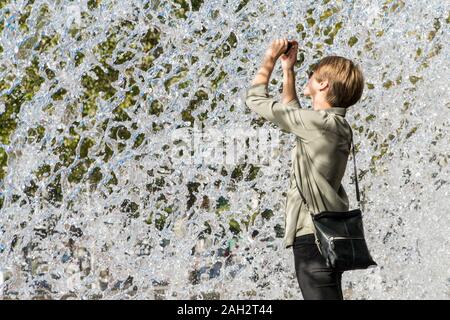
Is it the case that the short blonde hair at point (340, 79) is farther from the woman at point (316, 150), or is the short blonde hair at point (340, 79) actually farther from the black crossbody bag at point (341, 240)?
the black crossbody bag at point (341, 240)

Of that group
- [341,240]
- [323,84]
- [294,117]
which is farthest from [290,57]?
[341,240]

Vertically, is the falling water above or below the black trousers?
above

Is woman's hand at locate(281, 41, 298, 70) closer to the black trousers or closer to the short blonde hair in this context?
the short blonde hair

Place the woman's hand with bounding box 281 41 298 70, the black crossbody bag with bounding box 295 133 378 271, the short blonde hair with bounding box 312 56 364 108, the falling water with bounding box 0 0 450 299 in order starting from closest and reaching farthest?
the black crossbody bag with bounding box 295 133 378 271 → the short blonde hair with bounding box 312 56 364 108 → the woman's hand with bounding box 281 41 298 70 → the falling water with bounding box 0 0 450 299

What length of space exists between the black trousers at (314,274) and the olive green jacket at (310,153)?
55 mm

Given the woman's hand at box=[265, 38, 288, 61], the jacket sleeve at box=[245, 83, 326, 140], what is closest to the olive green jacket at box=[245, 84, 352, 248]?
the jacket sleeve at box=[245, 83, 326, 140]

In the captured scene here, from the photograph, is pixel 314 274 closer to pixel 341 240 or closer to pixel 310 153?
pixel 341 240

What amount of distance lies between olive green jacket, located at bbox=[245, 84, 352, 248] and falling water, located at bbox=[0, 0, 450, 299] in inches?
107

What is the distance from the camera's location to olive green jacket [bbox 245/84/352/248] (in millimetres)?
3166

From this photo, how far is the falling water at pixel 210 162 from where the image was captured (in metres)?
5.93

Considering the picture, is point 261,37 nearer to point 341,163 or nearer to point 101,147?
point 101,147

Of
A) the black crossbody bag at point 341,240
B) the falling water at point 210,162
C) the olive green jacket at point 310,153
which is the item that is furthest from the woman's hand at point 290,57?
the falling water at point 210,162

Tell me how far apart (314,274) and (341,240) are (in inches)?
6.3
